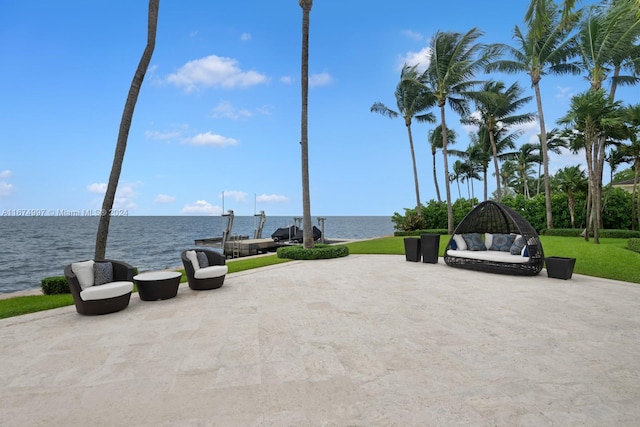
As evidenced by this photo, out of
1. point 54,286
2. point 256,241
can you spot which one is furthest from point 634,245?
point 54,286

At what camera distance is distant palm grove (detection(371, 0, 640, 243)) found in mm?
13539

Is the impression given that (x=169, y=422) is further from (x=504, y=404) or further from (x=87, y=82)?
(x=87, y=82)

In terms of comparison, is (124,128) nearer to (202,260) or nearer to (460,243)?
(202,260)

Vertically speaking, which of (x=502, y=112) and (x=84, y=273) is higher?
(x=502, y=112)

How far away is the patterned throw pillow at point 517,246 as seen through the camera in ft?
24.6

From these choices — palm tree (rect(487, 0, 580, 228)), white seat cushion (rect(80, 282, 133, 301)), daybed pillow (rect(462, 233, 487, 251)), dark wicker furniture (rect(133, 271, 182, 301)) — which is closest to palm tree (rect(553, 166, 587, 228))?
palm tree (rect(487, 0, 580, 228))

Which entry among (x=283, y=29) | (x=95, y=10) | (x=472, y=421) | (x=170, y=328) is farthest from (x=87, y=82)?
(x=472, y=421)

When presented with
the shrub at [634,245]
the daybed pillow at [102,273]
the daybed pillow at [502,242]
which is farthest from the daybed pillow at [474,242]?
the daybed pillow at [102,273]

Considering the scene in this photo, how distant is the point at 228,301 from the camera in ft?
17.2

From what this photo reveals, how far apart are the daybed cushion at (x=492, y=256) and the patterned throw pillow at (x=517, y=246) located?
0.39 feet

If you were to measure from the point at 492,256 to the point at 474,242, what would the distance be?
3.59 feet

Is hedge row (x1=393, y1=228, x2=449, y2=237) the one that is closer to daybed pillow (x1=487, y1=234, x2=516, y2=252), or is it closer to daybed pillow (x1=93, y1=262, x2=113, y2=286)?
daybed pillow (x1=487, y1=234, x2=516, y2=252)

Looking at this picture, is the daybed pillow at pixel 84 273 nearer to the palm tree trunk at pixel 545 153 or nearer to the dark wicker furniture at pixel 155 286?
the dark wicker furniture at pixel 155 286

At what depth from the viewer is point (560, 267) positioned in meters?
6.62
